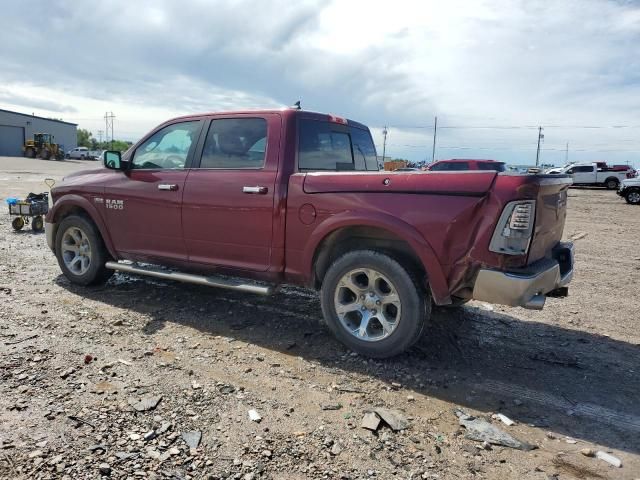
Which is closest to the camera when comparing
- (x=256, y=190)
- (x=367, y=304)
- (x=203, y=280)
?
(x=367, y=304)

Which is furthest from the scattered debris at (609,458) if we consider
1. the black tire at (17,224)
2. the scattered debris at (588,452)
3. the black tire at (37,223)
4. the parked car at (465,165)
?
the parked car at (465,165)

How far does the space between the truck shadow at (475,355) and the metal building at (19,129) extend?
68981mm

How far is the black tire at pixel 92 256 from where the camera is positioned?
554 cm

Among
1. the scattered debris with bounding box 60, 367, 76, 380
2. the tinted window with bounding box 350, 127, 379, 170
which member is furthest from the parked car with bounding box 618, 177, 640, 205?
the scattered debris with bounding box 60, 367, 76, 380

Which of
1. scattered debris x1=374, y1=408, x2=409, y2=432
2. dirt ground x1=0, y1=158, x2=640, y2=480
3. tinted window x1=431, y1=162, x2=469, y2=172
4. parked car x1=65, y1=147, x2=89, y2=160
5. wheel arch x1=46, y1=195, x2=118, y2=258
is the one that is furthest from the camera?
parked car x1=65, y1=147, x2=89, y2=160

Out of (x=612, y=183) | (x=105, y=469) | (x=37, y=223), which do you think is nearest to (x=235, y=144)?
(x=105, y=469)

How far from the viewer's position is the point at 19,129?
66.3 metres

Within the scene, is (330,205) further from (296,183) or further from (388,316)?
(388,316)

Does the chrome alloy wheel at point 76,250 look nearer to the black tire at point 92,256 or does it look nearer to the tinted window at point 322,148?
the black tire at point 92,256

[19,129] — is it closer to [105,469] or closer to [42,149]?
[42,149]

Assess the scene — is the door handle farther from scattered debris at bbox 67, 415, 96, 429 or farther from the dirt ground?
scattered debris at bbox 67, 415, 96, 429

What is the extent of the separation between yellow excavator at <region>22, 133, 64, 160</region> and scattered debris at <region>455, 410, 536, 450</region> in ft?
191

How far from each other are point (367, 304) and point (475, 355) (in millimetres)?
1060

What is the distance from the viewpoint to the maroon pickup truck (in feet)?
11.3
